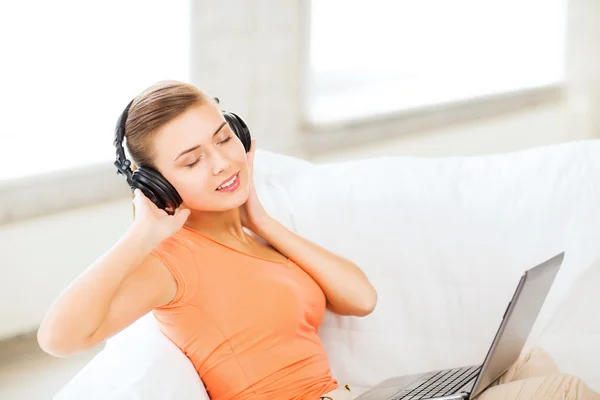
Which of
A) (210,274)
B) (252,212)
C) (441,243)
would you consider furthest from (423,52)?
(210,274)

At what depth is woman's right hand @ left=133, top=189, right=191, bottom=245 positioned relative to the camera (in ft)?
4.42

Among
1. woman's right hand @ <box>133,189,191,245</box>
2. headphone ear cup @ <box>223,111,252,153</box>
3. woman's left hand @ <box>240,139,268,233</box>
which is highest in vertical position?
headphone ear cup @ <box>223,111,252,153</box>

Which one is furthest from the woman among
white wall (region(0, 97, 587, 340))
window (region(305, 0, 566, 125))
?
window (region(305, 0, 566, 125))

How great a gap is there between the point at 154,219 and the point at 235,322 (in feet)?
0.75

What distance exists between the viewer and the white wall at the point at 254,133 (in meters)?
2.37

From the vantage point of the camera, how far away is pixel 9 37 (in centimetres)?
231

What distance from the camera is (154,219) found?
4.46 ft

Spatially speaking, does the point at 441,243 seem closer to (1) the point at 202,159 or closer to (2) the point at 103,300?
(1) the point at 202,159

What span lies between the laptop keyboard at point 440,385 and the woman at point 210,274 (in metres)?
0.11

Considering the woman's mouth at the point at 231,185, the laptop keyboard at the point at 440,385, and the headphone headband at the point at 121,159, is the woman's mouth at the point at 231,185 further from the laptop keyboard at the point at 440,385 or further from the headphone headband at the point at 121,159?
the laptop keyboard at the point at 440,385

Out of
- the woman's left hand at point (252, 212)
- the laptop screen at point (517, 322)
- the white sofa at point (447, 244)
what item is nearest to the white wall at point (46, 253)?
the white sofa at point (447, 244)

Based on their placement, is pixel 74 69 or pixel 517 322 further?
pixel 74 69

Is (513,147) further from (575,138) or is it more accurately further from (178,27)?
(178,27)

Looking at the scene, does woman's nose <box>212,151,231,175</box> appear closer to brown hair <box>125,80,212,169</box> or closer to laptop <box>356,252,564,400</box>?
brown hair <box>125,80,212,169</box>
